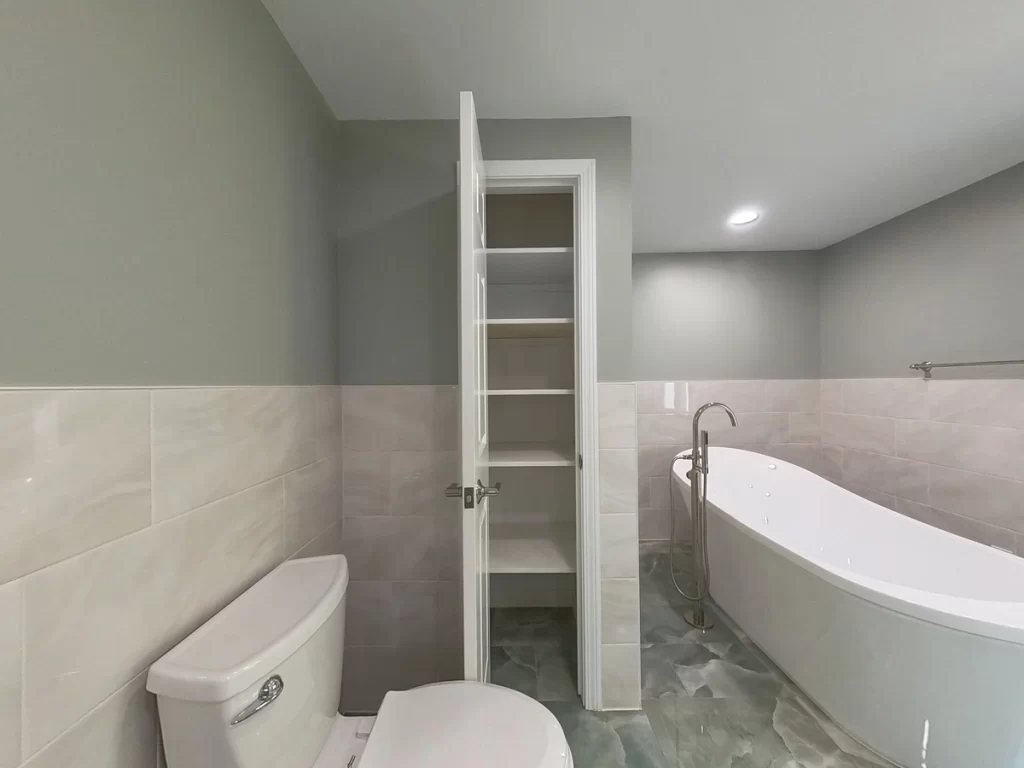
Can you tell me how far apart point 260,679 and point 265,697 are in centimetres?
5

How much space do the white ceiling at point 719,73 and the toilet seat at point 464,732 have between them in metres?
1.78

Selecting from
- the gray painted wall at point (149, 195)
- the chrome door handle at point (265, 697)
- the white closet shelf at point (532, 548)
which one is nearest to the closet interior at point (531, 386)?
the white closet shelf at point (532, 548)

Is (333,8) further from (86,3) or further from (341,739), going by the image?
(341,739)

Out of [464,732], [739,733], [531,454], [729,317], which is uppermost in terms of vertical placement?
[729,317]

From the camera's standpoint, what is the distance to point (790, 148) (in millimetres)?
1802

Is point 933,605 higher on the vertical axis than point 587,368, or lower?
lower

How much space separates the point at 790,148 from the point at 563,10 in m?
1.23

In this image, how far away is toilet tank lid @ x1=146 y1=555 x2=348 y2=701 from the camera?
2.16ft

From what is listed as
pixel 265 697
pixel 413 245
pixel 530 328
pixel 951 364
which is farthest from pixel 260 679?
pixel 951 364

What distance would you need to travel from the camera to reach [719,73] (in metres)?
1.37

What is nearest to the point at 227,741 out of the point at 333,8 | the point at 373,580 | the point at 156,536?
the point at 156,536

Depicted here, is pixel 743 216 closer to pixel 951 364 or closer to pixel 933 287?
pixel 933 287

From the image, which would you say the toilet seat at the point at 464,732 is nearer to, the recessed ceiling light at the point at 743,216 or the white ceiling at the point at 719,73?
the white ceiling at the point at 719,73

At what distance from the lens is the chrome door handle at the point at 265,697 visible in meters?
0.68
